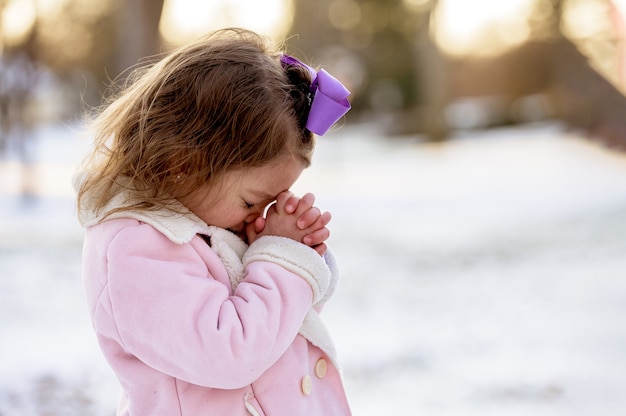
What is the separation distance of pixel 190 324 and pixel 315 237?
0.28 metres

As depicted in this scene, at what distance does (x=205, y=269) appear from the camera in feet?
4.34

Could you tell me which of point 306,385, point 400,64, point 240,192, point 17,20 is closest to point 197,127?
point 240,192

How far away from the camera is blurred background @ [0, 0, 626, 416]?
3.09 m

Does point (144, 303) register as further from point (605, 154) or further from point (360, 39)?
point (360, 39)

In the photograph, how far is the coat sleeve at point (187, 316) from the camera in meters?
1.23

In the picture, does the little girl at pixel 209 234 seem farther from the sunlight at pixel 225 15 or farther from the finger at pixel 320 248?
the sunlight at pixel 225 15

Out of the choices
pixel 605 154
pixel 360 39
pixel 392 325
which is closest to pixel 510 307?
pixel 392 325

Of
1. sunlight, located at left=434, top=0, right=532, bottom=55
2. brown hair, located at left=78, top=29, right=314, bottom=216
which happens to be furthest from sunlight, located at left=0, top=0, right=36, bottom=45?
sunlight, located at left=434, top=0, right=532, bottom=55

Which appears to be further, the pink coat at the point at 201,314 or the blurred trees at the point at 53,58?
the blurred trees at the point at 53,58

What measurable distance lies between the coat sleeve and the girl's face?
0.10 m

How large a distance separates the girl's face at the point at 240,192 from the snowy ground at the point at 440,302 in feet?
1.32

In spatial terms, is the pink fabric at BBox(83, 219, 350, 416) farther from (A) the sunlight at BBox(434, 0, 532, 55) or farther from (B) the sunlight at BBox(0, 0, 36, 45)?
(A) the sunlight at BBox(434, 0, 532, 55)

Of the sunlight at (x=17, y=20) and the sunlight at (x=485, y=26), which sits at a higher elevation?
the sunlight at (x=485, y=26)

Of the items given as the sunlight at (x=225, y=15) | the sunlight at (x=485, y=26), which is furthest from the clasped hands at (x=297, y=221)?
the sunlight at (x=485, y=26)
